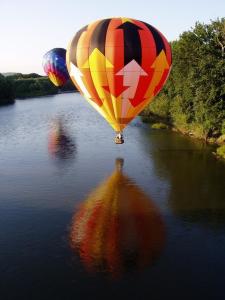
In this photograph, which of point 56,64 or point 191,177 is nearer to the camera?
point 191,177

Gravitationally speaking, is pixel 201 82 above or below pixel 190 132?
above

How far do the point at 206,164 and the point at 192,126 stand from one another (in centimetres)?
1420

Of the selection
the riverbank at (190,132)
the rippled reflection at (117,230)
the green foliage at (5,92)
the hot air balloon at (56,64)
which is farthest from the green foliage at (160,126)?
the green foliage at (5,92)

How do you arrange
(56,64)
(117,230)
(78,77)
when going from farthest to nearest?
(56,64)
(78,77)
(117,230)

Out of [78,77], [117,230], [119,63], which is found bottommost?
[117,230]

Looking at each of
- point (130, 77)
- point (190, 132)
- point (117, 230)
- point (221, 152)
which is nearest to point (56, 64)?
point (190, 132)

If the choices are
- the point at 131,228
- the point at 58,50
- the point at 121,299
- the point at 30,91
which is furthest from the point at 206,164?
the point at 30,91

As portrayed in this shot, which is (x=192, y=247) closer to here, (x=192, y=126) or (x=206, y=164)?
(x=206, y=164)

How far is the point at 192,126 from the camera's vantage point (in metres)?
A: 54.6

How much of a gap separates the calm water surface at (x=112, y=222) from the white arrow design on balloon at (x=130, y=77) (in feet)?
24.9

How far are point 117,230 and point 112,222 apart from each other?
4.57 feet

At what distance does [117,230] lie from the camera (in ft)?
85.4

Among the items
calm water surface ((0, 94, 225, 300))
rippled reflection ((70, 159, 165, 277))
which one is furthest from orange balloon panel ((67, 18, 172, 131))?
calm water surface ((0, 94, 225, 300))

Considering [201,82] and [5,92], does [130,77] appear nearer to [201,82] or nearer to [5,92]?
[201,82]
